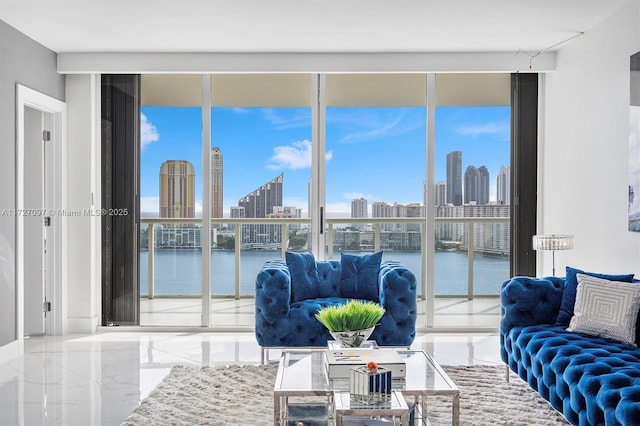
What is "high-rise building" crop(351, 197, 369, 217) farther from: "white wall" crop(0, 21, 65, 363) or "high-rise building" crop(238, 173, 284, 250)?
"white wall" crop(0, 21, 65, 363)

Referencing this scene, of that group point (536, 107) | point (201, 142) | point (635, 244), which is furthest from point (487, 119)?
point (201, 142)

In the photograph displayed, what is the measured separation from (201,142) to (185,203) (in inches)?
23.8

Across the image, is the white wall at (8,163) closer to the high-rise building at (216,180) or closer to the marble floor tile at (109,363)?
the marble floor tile at (109,363)

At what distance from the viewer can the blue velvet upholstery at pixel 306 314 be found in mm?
5012

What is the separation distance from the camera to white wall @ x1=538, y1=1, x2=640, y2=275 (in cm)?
478

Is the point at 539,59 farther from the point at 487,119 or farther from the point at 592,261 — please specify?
the point at 592,261

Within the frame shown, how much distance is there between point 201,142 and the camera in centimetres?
643

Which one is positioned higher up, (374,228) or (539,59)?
(539,59)

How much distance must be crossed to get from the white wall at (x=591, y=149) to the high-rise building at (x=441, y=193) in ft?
2.91

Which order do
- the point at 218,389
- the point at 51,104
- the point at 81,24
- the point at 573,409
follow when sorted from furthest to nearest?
the point at 51,104 → the point at 81,24 → the point at 218,389 → the point at 573,409

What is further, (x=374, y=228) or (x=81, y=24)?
(x=374, y=228)

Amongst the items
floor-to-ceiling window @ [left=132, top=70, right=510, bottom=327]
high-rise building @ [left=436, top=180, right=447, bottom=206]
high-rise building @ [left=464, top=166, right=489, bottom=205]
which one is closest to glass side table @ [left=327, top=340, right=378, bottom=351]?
floor-to-ceiling window @ [left=132, top=70, right=510, bottom=327]

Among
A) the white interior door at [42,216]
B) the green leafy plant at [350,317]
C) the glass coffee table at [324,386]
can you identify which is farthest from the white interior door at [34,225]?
the green leafy plant at [350,317]

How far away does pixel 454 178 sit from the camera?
6383mm
